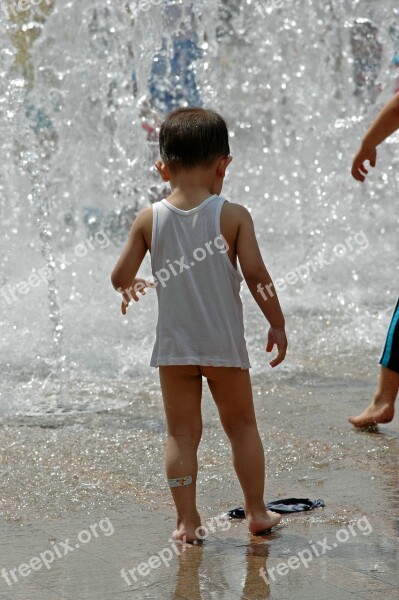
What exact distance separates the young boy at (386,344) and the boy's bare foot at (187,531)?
1.35m

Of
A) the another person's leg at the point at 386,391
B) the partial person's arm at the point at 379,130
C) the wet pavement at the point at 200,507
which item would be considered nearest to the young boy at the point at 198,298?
the wet pavement at the point at 200,507

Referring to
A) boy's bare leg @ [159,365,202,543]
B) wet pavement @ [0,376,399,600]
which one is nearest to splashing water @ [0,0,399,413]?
wet pavement @ [0,376,399,600]

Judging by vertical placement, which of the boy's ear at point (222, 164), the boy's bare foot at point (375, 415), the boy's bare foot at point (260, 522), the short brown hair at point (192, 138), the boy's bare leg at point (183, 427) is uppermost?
the short brown hair at point (192, 138)

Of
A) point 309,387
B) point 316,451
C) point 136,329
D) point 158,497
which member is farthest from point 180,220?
point 136,329

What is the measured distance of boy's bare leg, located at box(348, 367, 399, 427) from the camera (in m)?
4.44

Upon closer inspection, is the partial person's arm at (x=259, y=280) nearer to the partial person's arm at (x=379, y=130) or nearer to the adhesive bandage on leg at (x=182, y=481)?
Answer: the adhesive bandage on leg at (x=182, y=481)

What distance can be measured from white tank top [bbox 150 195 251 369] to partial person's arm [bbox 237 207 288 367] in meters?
0.06

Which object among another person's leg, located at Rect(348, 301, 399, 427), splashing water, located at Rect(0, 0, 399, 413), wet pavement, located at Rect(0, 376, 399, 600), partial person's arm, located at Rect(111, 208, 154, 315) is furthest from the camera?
splashing water, located at Rect(0, 0, 399, 413)

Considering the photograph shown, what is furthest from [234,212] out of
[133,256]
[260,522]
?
[260,522]

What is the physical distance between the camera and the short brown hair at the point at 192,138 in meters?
3.32

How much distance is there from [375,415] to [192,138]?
1.61 m

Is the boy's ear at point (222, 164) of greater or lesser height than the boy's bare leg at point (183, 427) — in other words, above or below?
above

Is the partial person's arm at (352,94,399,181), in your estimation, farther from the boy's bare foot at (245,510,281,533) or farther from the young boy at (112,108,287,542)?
the boy's bare foot at (245,510,281,533)

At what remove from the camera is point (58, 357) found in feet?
19.3
